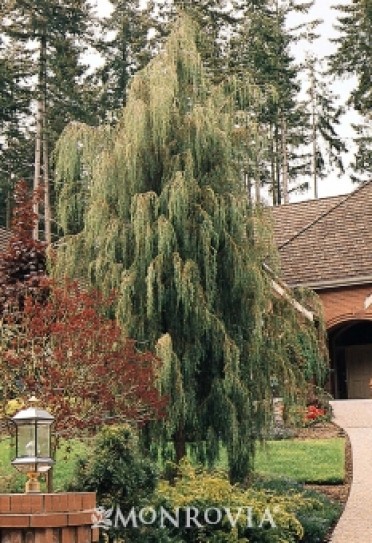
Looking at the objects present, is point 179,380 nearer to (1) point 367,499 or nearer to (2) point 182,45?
(1) point 367,499

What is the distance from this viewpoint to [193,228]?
11.3 metres

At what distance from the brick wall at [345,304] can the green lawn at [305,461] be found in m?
8.73

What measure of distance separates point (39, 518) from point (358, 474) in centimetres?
890

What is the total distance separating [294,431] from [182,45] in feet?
26.7

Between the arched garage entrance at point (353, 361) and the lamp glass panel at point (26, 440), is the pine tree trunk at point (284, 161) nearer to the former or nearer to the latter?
the arched garage entrance at point (353, 361)

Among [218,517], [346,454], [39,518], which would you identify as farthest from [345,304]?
[39,518]

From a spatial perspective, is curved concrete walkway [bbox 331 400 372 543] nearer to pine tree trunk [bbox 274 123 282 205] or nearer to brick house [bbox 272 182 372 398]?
brick house [bbox 272 182 372 398]

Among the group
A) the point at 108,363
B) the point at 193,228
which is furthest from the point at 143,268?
the point at 108,363

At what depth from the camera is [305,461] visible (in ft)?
45.9

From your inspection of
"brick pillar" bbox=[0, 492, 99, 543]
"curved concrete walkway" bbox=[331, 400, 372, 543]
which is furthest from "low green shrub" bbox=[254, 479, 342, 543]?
"brick pillar" bbox=[0, 492, 99, 543]

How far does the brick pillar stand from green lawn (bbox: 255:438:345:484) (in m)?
6.80

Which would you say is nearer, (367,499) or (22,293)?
(367,499)

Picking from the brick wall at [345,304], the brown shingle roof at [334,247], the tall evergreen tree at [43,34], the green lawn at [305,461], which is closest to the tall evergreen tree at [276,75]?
the tall evergreen tree at [43,34]

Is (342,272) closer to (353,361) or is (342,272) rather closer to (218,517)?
(353,361)
